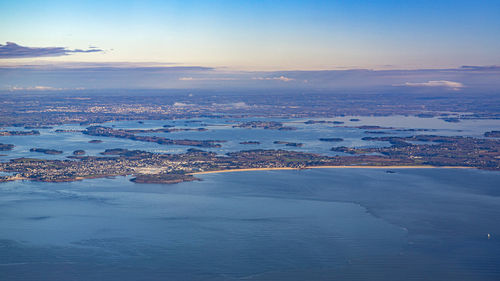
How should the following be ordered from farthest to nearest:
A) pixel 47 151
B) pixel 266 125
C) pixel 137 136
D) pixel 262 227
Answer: pixel 266 125
pixel 137 136
pixel 47 151
pixel 262 227

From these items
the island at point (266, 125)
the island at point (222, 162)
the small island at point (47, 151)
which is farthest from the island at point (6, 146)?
the island at point (266, 125)

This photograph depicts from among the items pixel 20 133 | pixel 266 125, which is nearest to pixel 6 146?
pixel 20 133

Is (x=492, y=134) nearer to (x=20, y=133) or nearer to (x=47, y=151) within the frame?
(x=47, y=151)

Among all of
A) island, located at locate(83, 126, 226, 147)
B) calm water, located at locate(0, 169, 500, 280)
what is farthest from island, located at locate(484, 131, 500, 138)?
island, located at locate(83, 126, 226, 147)

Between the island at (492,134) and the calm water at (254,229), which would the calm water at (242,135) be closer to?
the island at (492,134)

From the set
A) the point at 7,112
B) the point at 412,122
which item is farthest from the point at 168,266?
the point at 7,112
